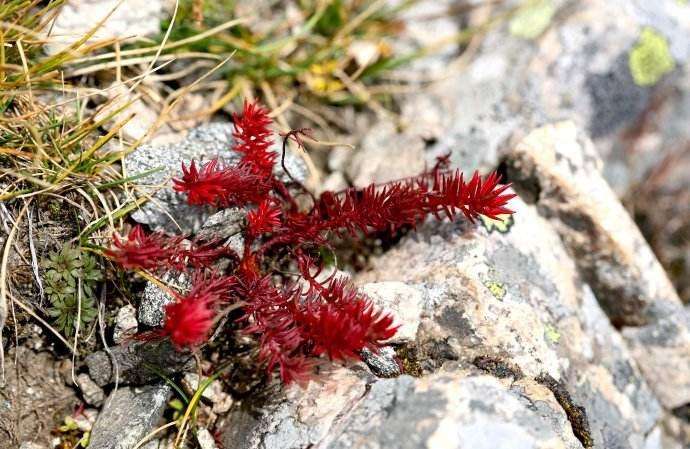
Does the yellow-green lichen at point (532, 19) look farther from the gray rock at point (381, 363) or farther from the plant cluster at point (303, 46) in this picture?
the gray rock at point (381, 363)

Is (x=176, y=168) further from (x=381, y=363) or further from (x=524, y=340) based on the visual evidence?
(x=524, y=340)

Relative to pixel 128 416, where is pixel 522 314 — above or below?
above

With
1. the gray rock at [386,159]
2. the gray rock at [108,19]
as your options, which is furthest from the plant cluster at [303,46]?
the gray rock at [386,159]

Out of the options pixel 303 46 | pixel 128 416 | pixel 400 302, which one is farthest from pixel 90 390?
pixel 303 46

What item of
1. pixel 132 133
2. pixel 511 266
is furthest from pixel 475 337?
pixel 132 133

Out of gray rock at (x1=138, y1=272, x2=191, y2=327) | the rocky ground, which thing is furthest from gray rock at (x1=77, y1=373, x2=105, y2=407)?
gray rock at (x1=138, y1=272, x2=191, y2=327)

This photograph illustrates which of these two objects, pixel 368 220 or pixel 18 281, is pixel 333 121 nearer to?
pixel 368 220
